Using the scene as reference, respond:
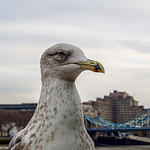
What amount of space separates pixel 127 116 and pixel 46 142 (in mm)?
96802

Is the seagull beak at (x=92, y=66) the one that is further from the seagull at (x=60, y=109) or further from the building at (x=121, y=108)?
the building at (x=121, y=108)

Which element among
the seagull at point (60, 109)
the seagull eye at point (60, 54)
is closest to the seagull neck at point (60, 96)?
the seagull at point (60, 109)

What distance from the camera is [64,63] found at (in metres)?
1.53

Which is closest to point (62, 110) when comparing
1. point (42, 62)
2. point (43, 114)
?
point (43, 114)

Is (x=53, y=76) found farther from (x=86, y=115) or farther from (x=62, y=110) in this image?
(x=86, y=115)

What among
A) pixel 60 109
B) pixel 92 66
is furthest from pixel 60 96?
pixel 92 66

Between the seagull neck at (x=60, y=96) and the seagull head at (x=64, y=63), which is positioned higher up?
the seagull head at (x=64, y=63)

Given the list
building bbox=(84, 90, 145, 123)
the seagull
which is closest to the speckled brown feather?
the seagull

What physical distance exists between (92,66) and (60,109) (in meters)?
0.21

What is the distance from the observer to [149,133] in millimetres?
77562

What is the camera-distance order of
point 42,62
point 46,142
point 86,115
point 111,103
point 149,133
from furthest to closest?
point 111,103, point 149,133, point 86,115, point 42,62, point 46,142

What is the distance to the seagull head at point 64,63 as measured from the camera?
58.6 inches

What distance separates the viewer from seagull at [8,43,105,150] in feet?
4.81

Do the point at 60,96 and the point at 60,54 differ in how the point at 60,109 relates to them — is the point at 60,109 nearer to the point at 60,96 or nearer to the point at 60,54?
the point at 60,96
